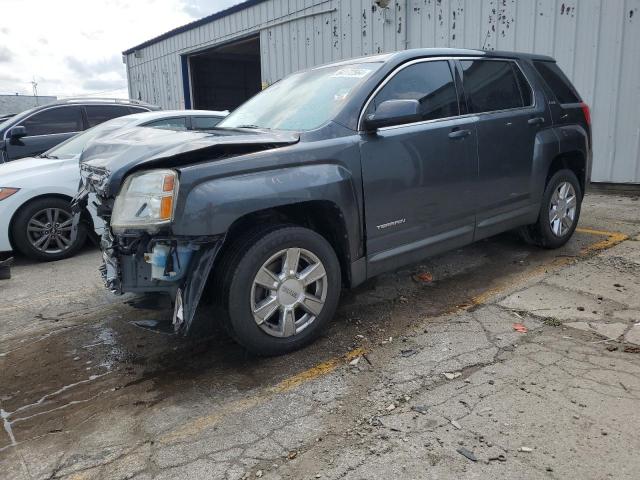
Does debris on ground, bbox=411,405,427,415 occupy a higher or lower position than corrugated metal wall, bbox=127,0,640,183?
lower

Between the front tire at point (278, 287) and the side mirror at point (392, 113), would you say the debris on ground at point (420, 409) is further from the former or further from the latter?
the side mirror at point (392, 113)

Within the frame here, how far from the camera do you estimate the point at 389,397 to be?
2.74 meters

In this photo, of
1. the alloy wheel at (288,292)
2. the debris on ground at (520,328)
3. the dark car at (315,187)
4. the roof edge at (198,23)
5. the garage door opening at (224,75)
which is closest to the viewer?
the dark car at (315,187)

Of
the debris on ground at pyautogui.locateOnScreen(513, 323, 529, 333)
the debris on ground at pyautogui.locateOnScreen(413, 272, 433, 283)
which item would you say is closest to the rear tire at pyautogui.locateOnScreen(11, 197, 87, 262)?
the debris on ground at pyautogui.locateOnScreen(413, 272, 433, 283)

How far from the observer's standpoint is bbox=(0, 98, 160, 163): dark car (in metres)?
7.89

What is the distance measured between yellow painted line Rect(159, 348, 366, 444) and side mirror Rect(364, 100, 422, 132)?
4.85 ft

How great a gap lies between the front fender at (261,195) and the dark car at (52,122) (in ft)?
20.8

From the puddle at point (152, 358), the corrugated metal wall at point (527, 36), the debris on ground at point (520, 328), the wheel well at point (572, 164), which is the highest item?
the corrugated metal wall at point (527, 36)

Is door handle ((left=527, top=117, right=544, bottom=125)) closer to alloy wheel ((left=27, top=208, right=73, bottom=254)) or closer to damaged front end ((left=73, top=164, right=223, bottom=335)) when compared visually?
damaged front end ((left=73, top=164, right=223, bottom=335))

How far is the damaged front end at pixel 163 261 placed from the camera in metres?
2.82

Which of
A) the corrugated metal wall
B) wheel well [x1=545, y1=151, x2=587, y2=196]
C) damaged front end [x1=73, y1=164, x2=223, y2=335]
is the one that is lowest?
damaged front end [x1=73, y1=164, x2=223, y2=335]

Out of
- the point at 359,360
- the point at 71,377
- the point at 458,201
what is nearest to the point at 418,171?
the point at 458,201

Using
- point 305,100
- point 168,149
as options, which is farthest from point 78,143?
point 168,149

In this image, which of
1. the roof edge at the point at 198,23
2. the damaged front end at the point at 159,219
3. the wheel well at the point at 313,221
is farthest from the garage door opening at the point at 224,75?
the damaged front end at the point at 159,219
